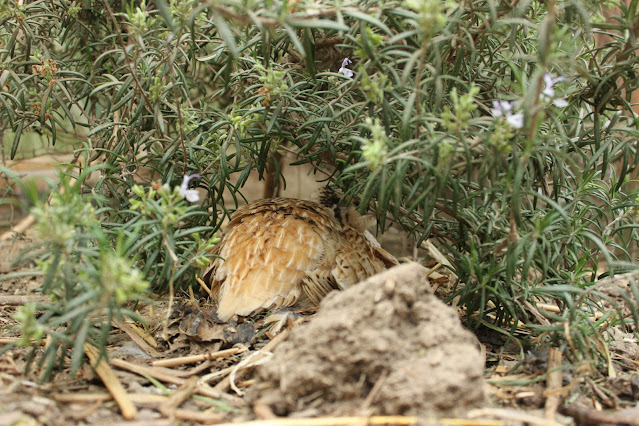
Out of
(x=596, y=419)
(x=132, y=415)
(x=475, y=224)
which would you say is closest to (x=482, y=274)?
(x=475, y=224)

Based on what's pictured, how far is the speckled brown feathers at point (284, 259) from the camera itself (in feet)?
8.13

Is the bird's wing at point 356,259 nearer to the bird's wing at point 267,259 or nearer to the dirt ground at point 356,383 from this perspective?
the bird's wing at point 267,259

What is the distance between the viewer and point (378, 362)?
1486 mm

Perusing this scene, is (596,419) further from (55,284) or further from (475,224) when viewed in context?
(55,284)

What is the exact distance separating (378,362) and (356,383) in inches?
3.7

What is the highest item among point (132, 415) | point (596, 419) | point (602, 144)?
point (602, 144)

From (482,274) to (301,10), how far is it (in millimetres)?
1184

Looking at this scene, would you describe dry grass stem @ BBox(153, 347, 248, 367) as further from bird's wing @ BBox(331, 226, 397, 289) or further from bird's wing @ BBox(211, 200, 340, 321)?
bird's wing @ BBox(331, 226, 397, 289)

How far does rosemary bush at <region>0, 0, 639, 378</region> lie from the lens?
5.68 feet

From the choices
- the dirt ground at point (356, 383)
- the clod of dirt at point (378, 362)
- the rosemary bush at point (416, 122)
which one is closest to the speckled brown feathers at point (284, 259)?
the rosemary bush at point (416, 122)

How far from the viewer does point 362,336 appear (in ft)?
4.90

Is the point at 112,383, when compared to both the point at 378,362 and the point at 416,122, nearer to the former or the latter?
the point at 378,362

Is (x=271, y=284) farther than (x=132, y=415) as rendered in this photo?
Yes

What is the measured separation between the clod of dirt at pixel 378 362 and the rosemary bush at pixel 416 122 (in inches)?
16.3
